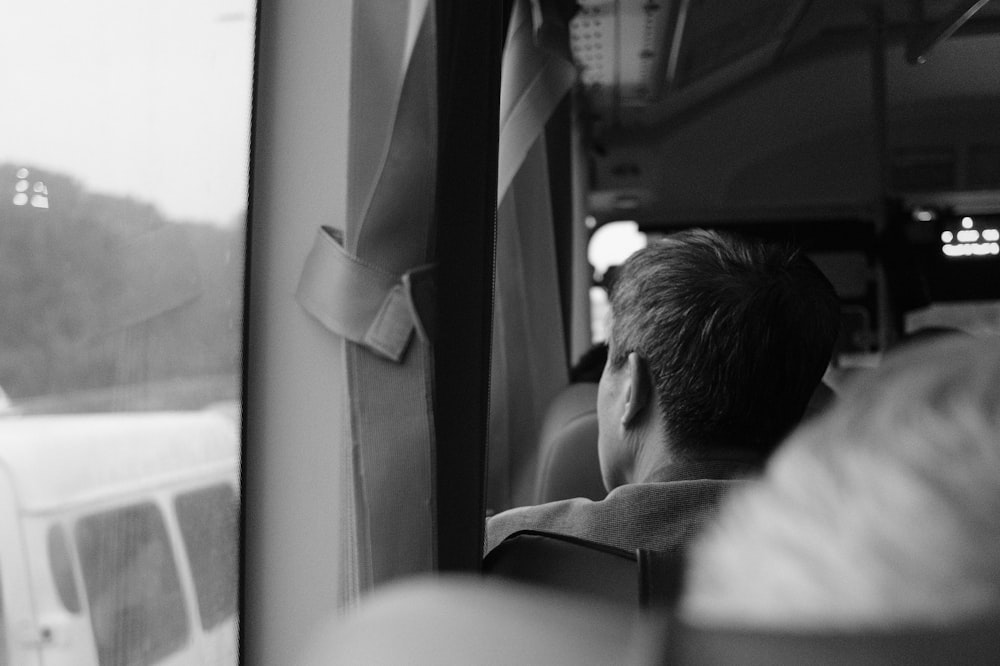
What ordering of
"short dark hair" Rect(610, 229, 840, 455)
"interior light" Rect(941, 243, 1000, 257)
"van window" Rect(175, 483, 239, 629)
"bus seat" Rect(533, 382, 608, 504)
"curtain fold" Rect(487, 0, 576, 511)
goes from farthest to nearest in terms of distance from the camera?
1. "interior light" Rect(941, 243, 1000, 257)
2. "curtain fold" Rect(487, 0, 576, 511)
3. "bus seat" Rect(533, 382, 608, 504)
4. "short dark hair" Rect(610, 229, 840, 455)
5. "van window" Rect(175, 483, 239, 629)

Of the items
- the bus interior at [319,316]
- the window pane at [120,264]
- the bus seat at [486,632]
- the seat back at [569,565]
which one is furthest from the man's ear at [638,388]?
the bus seat at [486,632]

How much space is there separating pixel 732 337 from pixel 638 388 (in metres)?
0.18

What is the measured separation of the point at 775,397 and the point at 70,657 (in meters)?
1.01

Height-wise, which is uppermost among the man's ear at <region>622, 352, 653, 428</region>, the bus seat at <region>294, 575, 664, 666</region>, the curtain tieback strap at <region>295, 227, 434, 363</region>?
the curtain tieback strap at <region>295, 227, 434, 363</region>

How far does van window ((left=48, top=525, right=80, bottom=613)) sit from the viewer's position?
1.03 metres

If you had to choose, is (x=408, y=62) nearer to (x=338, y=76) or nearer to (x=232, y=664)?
(x=338, y=76)

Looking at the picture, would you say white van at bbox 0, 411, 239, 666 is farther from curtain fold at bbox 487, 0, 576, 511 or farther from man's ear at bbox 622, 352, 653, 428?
curtain fold at bbox 487, 0, 576, 511

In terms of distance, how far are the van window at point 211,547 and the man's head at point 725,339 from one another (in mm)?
655

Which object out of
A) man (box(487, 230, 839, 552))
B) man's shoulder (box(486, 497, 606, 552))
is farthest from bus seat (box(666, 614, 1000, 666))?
man (box(487, 230, 839, 552))

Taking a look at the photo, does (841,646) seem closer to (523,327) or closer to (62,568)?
(62,568)

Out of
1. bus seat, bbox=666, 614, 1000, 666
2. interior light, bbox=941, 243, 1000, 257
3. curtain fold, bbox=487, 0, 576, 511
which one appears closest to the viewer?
bus seat, bbox=666, 614, 1000, 666

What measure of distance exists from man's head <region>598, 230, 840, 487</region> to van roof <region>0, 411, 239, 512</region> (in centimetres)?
66

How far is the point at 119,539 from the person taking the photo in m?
1.18

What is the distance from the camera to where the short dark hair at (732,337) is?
156 centimetres
